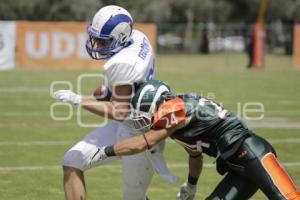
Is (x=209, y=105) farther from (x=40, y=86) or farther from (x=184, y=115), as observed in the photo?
(x=40, y=86)

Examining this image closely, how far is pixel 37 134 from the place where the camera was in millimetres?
9477

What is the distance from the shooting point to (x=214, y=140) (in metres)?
4.30

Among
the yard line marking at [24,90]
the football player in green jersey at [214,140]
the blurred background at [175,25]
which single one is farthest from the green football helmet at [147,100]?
the blurred background at [175,25]

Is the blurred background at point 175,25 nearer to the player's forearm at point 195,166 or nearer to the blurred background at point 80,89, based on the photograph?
the blurred background at point 80,89

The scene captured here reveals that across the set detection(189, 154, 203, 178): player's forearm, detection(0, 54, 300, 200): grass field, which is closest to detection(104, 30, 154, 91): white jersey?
detection(189, 154, 203, 178): player's forearm

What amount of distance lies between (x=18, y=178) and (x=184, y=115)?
299 cm

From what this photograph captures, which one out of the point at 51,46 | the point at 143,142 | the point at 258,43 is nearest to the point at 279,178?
the point at 143,142

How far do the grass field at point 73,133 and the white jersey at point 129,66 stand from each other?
1761mm

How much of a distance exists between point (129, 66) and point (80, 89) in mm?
11183

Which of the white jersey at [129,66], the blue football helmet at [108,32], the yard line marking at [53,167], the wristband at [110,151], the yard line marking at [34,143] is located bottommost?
the yard line marking at [34,143]

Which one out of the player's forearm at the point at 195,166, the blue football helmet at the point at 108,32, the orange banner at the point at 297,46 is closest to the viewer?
the blue football helmet at the point at 108,32

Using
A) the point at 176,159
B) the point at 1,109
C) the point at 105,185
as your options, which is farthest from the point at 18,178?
the point at 1,109

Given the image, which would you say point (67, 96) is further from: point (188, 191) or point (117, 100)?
point (188, 191)

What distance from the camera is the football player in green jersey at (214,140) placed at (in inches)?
163
